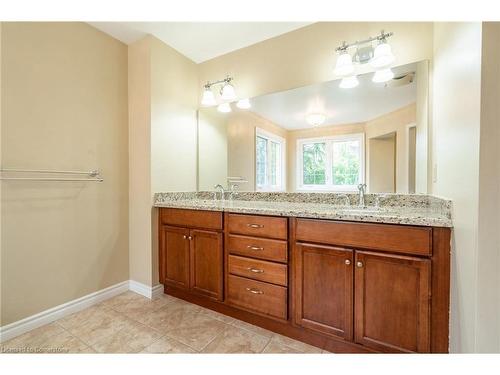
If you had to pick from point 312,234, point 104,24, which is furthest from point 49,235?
point 312,234

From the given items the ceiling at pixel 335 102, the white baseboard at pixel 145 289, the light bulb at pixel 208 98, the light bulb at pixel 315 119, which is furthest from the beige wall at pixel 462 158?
the white baseboard at pixel 145 289

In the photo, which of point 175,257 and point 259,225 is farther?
point 175,257

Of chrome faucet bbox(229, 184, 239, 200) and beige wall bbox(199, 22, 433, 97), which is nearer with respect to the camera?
beige wall bbox(199, 22, 433, 97)

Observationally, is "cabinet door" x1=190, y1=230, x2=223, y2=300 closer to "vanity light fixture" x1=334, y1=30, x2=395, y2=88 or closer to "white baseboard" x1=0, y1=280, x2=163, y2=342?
"white baseboard" x1=0, y1=280, x2=163, y2=342

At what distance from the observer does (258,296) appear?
1.55 meters

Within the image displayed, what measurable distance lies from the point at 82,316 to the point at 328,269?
6.08 feet

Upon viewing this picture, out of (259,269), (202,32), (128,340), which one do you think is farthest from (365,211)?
(202,32)

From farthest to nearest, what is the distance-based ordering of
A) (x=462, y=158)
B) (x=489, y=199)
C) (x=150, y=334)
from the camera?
(x=150, y=334) → (x=462, y=158) → (x=489, y=199)

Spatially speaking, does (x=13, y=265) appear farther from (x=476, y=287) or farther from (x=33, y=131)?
(x=476, y=287)

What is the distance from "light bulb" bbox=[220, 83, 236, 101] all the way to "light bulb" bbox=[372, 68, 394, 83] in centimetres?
122

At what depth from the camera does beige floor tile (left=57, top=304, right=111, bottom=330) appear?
A: 164 cm

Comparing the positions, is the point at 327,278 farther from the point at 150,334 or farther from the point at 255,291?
the point at 150,334

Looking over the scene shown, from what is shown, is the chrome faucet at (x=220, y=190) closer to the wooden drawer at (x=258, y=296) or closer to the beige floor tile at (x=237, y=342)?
the wooden drawer at (x=258, y=296)

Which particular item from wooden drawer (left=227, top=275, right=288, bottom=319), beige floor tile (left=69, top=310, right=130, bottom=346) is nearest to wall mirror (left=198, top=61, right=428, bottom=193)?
wooden drawer (left=227, top=275, right=288, bottom=319)
